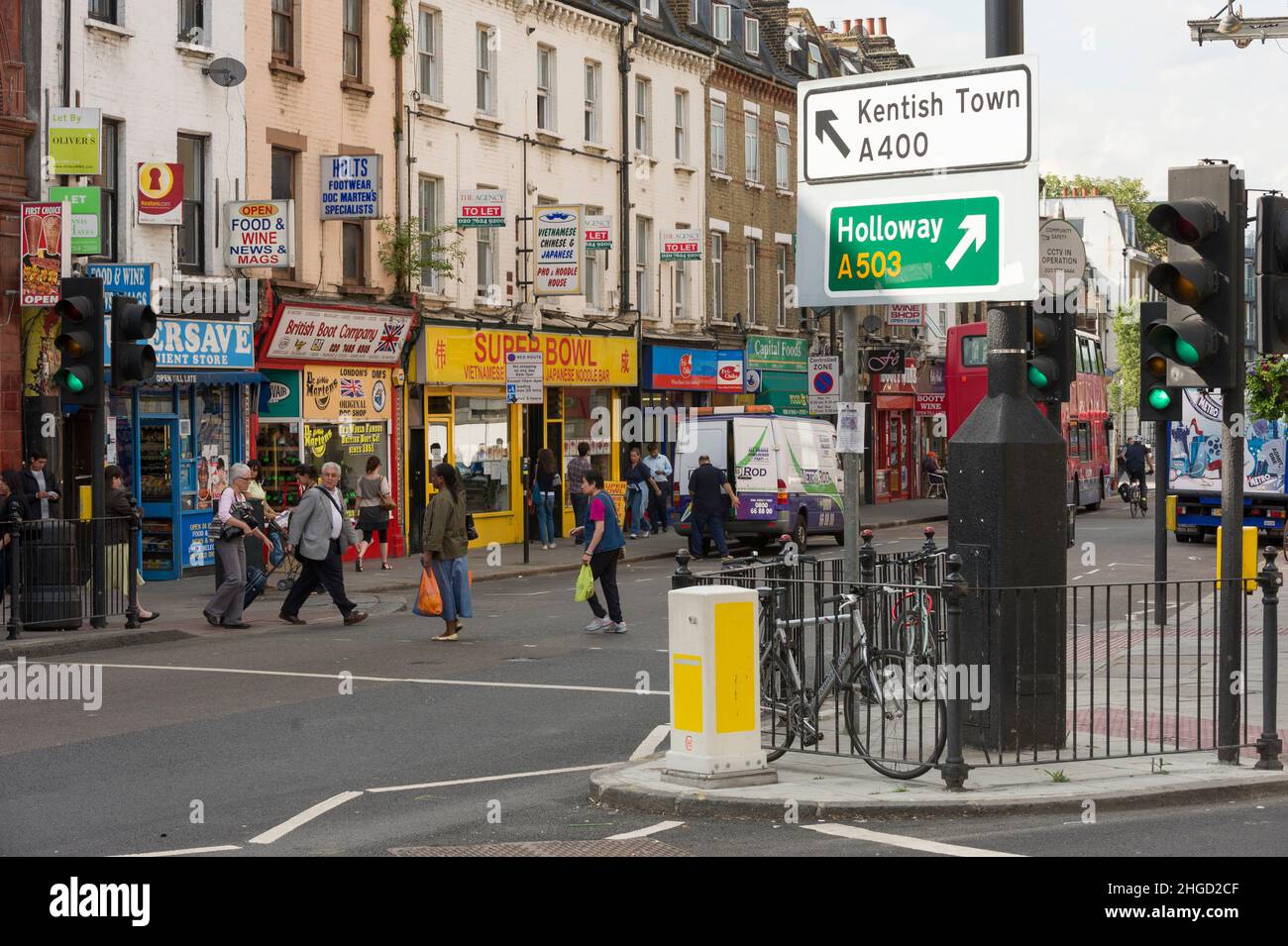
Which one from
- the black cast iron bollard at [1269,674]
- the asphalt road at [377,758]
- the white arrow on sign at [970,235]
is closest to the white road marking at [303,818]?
the asphalt road at [377,758]

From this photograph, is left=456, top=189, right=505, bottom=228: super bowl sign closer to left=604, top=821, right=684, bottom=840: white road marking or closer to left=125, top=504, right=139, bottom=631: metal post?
left=125, top=504, right=139, bottom=631: metal post

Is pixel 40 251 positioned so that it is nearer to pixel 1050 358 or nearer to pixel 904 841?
pixel 1050 358

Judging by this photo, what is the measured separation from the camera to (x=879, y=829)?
8.93m

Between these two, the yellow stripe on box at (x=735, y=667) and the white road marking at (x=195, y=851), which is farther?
the yellow stripe on box at (x=735, y=667)

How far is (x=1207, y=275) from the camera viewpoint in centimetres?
1004

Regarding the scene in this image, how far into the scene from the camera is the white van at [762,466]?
32094mm

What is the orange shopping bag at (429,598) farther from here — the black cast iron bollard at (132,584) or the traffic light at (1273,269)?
the traffic light at (1273,269)

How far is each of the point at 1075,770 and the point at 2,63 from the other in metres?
18.2

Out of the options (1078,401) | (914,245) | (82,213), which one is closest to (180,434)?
(82,213)

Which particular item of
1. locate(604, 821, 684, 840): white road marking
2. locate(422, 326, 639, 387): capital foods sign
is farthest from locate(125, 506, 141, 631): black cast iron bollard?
locate(422, 326, 639, 387): capital foods sign

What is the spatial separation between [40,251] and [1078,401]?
31.8 m

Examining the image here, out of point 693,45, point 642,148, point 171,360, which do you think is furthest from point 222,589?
point 693,45

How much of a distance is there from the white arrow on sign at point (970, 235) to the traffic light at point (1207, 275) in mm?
1027
